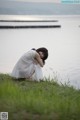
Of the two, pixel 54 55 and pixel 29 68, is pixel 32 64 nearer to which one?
pixel 29 68

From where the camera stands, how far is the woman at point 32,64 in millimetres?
5734

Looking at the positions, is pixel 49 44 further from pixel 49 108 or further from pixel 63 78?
pixel 49 108

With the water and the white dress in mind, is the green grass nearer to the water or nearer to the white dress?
the white dress

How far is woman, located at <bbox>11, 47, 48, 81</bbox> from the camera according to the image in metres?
5.73

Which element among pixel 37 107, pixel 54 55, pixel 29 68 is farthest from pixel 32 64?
pixel 54 55

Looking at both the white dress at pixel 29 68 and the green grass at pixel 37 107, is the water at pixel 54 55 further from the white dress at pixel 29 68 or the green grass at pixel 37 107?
the green grass at pixel 37 107

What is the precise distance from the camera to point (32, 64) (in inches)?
228

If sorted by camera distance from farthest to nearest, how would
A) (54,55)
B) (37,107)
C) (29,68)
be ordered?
(54,55) → (29,68) → (37,107)

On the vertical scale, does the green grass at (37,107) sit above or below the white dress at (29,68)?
below

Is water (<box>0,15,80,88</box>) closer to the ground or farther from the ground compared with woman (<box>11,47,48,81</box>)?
farther from the ground

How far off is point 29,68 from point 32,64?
0.06 metres

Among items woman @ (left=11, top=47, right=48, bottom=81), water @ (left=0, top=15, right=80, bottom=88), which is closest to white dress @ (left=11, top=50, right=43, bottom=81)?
woman @ (left=11, top=47, right=48, bottom=81)

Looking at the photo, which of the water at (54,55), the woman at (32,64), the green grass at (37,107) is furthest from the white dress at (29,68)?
the green grass at (37,107)

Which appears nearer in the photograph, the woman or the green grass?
the green grass
